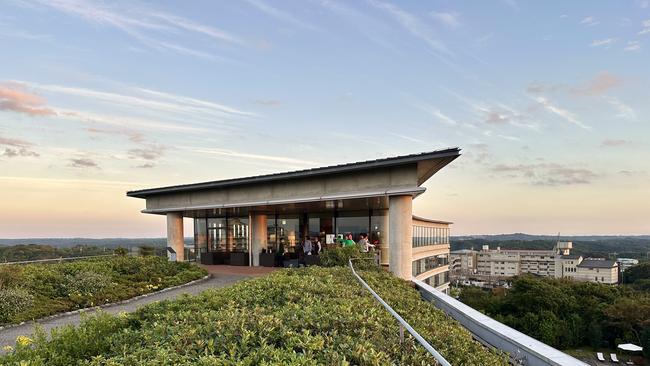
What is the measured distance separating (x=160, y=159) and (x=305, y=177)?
9.86 meters

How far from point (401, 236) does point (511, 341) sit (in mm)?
9479

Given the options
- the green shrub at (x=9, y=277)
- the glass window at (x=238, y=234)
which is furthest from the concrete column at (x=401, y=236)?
the glass window at (x=238, y=234)

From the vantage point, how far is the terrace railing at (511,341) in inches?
159

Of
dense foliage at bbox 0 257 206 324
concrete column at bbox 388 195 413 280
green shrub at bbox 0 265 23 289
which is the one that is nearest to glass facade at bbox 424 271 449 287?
concrete column at bbox 388 195 413 280

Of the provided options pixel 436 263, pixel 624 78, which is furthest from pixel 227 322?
pixel 436 263

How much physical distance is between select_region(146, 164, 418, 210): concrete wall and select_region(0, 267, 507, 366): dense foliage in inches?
331

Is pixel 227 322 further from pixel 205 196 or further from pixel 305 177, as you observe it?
pixel 205 196

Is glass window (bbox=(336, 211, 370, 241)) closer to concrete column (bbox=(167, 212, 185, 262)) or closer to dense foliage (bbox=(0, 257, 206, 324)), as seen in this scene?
dense foliage (bbox=(0, 257, 206, 324))

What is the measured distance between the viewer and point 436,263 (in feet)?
108

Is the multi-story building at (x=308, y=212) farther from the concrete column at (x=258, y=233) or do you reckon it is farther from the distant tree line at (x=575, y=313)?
the distant tree line at (x=575, y=313)

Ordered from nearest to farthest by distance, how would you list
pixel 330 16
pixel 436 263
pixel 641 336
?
pixel 330 16 → pixel 436 263 → pixel 641 336

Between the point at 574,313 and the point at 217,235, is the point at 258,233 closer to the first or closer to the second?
the point at 217,235

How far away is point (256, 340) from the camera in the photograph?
398cm

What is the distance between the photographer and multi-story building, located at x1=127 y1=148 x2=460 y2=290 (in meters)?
14.6
